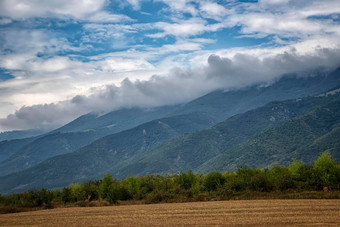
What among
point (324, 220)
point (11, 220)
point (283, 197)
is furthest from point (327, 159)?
point (11, 220)

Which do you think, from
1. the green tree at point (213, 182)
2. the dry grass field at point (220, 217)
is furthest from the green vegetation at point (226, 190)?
the dry grass field at point (220, 217)

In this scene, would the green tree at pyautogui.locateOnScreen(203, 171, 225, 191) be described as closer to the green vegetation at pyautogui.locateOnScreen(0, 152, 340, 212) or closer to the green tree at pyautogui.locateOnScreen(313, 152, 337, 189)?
the green vegetation at pyautogui.locateOnScreen(0, 152, 340, 212)

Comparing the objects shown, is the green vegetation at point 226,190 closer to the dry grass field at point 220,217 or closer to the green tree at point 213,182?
the green tree at point 213,182

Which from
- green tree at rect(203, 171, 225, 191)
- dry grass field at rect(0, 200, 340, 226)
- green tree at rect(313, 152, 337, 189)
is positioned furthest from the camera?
green tree at rect(203, 171, 225, 191)

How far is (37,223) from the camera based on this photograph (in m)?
37.4

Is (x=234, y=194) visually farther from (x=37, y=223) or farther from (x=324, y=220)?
(x=37, y=223)

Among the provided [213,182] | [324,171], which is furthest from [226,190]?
[324,171]

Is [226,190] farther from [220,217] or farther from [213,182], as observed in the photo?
[220,217]

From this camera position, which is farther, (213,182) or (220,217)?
(213,182)

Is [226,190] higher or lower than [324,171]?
lower

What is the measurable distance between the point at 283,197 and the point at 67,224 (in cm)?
2911

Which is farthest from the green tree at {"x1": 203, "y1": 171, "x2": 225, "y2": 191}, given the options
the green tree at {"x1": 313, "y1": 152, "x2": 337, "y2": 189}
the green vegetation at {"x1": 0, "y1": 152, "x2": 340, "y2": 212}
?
the green tree at {"x1": 313, "y1": 152, "x2": 337, "y2": 189}

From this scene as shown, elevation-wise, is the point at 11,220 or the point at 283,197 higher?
the point at 11,220

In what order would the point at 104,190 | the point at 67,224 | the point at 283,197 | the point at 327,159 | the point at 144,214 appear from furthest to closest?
the point at 104,190 < the point at 327,159 < the point at 283,197 < the point at 144,214 < the point at 67,224
